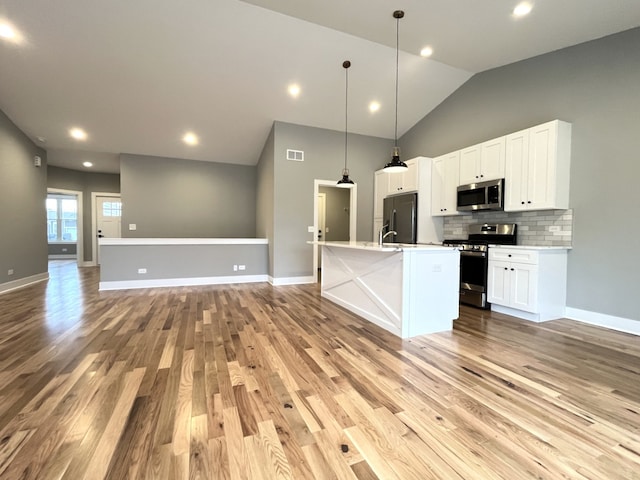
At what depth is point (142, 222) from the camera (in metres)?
6.51

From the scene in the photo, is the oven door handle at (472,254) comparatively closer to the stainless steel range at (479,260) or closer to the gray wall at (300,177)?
the stainless steel range at (479,260)

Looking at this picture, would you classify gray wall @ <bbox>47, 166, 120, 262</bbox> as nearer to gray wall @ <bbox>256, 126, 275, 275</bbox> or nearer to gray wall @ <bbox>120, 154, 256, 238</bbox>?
gray wall @ <bbox>120, 154, 256, 238</bbox>

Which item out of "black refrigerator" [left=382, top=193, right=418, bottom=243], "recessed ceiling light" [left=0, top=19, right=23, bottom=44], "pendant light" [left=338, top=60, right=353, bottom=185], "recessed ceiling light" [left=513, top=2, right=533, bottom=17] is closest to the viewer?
"recessed ceiling light" [left=513, top=2, right=533, bottom=17]

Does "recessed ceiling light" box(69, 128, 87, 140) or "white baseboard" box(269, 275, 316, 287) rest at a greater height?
"recessed ceiling light" box(69, 128, 87, 140)

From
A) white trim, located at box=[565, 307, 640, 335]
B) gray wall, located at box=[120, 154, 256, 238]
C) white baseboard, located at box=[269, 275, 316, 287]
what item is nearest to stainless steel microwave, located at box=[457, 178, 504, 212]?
white trim, located at box=[565, 307, 640, 335]

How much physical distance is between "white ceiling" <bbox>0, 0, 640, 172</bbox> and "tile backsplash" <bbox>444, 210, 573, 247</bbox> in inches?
84.2

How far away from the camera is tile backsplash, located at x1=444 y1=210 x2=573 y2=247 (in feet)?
11.7

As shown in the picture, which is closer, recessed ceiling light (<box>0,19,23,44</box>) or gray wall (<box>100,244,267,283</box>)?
recessed ceiling light (<box>0,19,23,44</box>)

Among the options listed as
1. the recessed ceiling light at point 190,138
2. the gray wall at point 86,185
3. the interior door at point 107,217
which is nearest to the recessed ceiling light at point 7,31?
the recessed ceiling light at point 190,138

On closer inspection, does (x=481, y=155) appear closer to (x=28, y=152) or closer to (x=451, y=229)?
(x=451, y=229)

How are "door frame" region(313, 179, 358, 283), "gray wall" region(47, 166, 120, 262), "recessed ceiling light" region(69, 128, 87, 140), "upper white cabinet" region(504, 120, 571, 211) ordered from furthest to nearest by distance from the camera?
1. "gray wall" region(47, 166, 120, 262)
2. "door frame" region(313, 179, 358, 283)
3. "recessed ceiling light" region(69, 128, 87, 140)
4. "upper white cabinet" region(504, 120, 571, 211)

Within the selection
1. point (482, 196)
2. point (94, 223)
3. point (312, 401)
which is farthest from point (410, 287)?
point (94, 223)

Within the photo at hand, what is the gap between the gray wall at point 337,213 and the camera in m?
8.05

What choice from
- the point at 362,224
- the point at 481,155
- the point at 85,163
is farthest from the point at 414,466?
the point at 85,163
